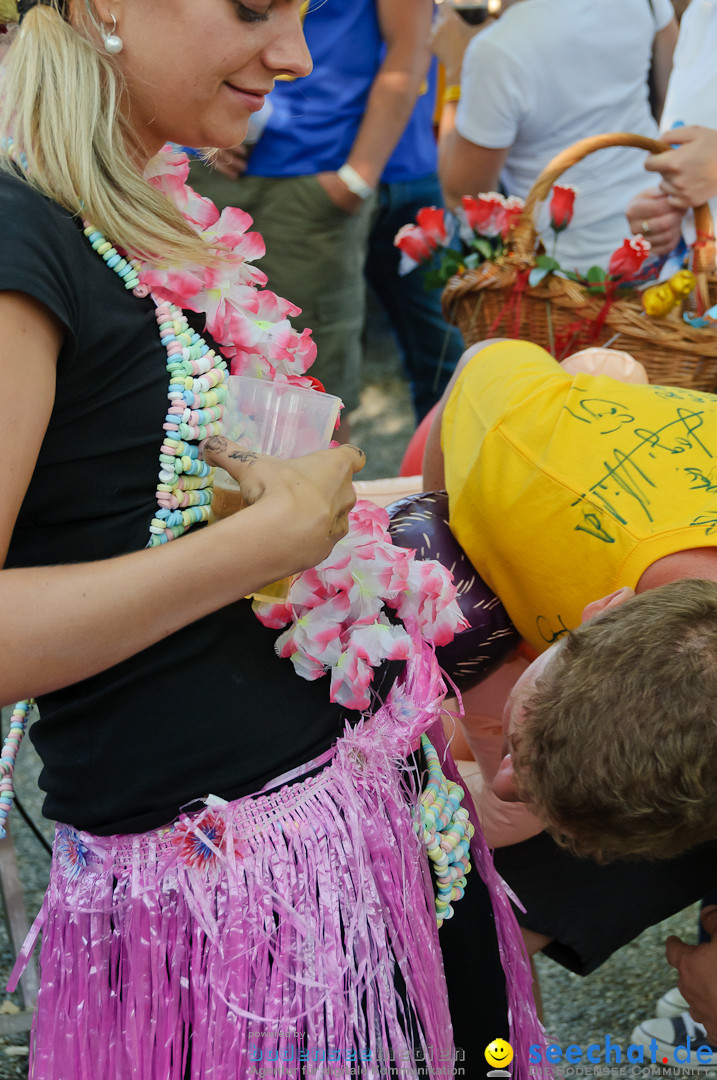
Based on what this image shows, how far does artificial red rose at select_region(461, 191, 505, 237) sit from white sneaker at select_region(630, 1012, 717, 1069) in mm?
1640

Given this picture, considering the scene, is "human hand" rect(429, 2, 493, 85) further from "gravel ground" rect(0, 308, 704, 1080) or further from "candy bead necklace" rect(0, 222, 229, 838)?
"candy bead necklace" rect(0, 222, 229, 838)

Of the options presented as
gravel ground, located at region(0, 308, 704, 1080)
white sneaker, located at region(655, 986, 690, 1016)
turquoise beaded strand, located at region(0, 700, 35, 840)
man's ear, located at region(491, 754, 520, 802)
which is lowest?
gravel ground, located at region(0, 308, 704, 1080)

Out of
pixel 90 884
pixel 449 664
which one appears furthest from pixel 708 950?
pixel 90 884

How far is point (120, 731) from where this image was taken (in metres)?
1.02

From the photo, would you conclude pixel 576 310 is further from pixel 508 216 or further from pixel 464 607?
pixel 464 607

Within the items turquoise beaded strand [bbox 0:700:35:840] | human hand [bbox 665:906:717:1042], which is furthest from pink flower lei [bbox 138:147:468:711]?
human hand [bbox 665:906:717:1042]

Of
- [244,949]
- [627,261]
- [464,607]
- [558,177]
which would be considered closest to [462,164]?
[558,177]

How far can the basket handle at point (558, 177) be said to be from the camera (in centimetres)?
205

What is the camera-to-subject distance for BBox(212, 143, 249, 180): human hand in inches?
108

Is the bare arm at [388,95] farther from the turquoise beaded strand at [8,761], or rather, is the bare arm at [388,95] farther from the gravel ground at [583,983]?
the turquoise beaded strand at [8,761]

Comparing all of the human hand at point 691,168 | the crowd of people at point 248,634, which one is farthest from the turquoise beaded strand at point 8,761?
the human hand at point 691,168

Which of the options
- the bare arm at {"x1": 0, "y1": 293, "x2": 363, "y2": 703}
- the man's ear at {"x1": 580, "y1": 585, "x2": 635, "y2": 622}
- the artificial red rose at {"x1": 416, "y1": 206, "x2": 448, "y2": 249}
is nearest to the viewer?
the bare arm at {"x1": 0, "y1": 293, "x2": 363, "y2": 703}

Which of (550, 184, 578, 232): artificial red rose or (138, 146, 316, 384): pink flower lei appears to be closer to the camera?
(138, 146, 316, 384): pink flower lei

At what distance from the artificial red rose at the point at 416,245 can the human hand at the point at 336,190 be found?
53 centimetres
